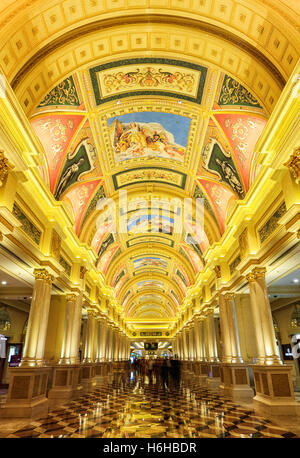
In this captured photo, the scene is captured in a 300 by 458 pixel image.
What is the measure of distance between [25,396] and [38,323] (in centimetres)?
203

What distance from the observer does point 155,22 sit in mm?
7500

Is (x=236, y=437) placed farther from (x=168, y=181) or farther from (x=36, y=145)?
(x=168, y=181)

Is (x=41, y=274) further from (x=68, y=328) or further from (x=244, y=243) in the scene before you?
(x=244, y=243)

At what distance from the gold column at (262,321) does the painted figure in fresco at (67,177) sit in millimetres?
7497

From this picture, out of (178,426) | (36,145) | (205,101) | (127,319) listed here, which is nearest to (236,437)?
(178,426)

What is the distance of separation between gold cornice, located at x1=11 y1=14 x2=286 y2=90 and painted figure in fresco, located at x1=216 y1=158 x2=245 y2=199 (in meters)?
4.19

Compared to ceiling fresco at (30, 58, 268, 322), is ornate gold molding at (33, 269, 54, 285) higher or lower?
lower

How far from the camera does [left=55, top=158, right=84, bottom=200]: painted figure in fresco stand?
412 inches

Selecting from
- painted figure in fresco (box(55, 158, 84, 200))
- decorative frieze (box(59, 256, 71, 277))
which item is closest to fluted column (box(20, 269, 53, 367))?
decorative frieze (box(59, 256, 71, 277))

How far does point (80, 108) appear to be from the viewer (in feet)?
31.2

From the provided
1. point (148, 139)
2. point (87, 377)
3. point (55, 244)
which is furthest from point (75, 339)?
point (148, 139)

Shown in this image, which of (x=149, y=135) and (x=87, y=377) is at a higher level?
(x=149, y=135)

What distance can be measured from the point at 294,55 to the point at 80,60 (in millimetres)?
5601

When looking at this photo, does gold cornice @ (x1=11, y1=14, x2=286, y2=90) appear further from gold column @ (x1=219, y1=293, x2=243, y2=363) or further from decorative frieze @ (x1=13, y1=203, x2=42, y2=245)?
gold column @ (x1=219, y1=293, x2=243, y2=363)
